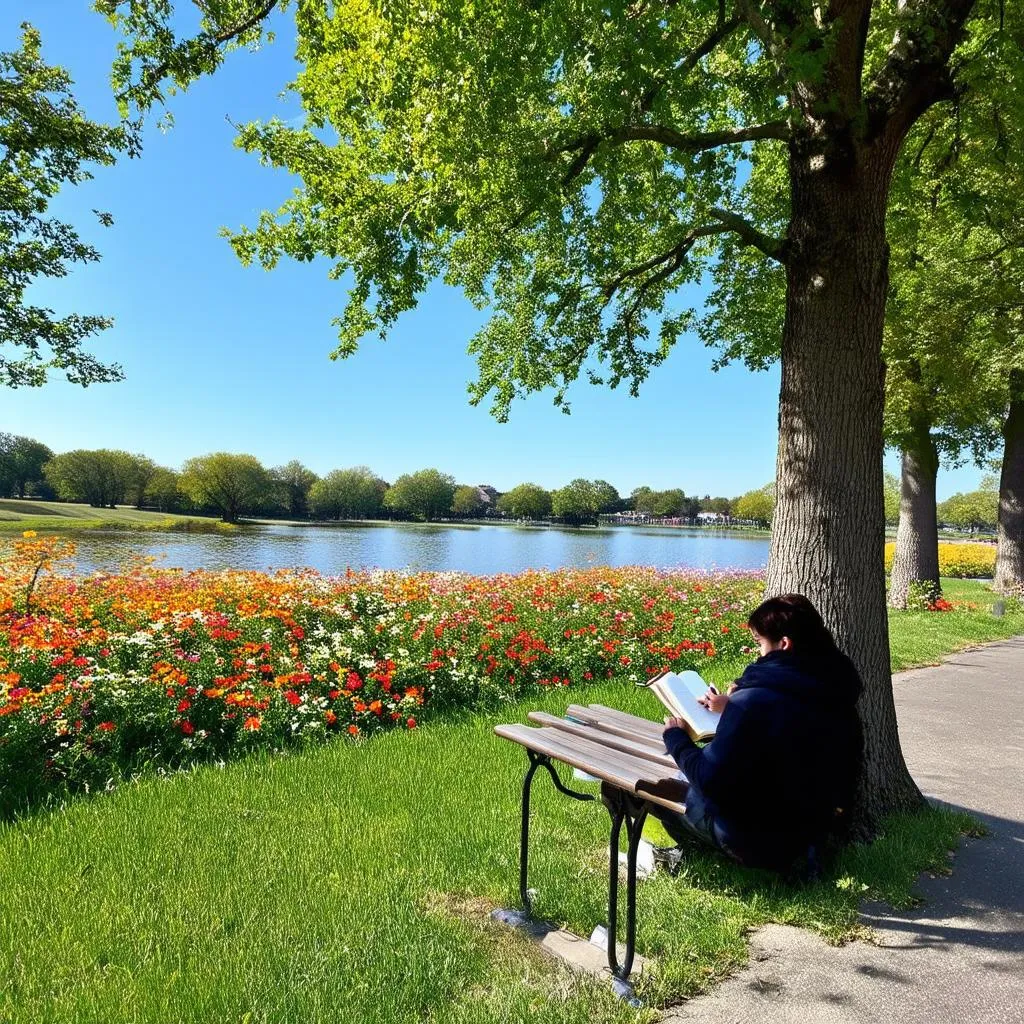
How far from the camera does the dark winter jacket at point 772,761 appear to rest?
2.74m

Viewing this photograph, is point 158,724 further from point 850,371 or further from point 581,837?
point 850,371

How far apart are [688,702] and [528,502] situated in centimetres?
12842

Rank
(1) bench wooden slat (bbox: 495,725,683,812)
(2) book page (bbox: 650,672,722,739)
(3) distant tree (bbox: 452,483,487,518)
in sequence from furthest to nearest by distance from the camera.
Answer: (3) distant tree (bbox: 452,483,487,518) < (2) book page (bbox: 650,672,722,739) < (1) bench wooden slat (bbox: 495,725,683,812)

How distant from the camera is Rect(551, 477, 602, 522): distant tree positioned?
11788cm

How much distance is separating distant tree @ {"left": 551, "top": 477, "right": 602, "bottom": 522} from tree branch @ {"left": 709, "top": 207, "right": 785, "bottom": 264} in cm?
11266

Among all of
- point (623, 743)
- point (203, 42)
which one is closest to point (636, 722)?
point (623, 743)

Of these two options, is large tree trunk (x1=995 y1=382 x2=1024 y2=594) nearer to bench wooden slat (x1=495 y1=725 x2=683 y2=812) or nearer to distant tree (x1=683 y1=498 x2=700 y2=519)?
bench wooden slat (x1=495 y1=725 x2=683 y2=812)

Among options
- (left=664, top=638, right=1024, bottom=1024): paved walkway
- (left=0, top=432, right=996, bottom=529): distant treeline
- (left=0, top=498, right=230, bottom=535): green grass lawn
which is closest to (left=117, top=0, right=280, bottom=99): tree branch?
(left=664, top=638, right=1024, bottom=1024): paved walkway

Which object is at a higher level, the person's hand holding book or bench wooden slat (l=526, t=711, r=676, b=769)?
the person's hand holding book

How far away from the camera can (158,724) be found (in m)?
5.17

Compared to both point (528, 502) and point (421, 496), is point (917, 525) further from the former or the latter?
point (528, 502)

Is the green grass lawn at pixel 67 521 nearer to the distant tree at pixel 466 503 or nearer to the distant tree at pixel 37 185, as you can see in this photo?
the distant tree at pixel 37 185

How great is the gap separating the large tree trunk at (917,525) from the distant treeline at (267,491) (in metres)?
50.9

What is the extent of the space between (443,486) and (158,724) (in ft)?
370
